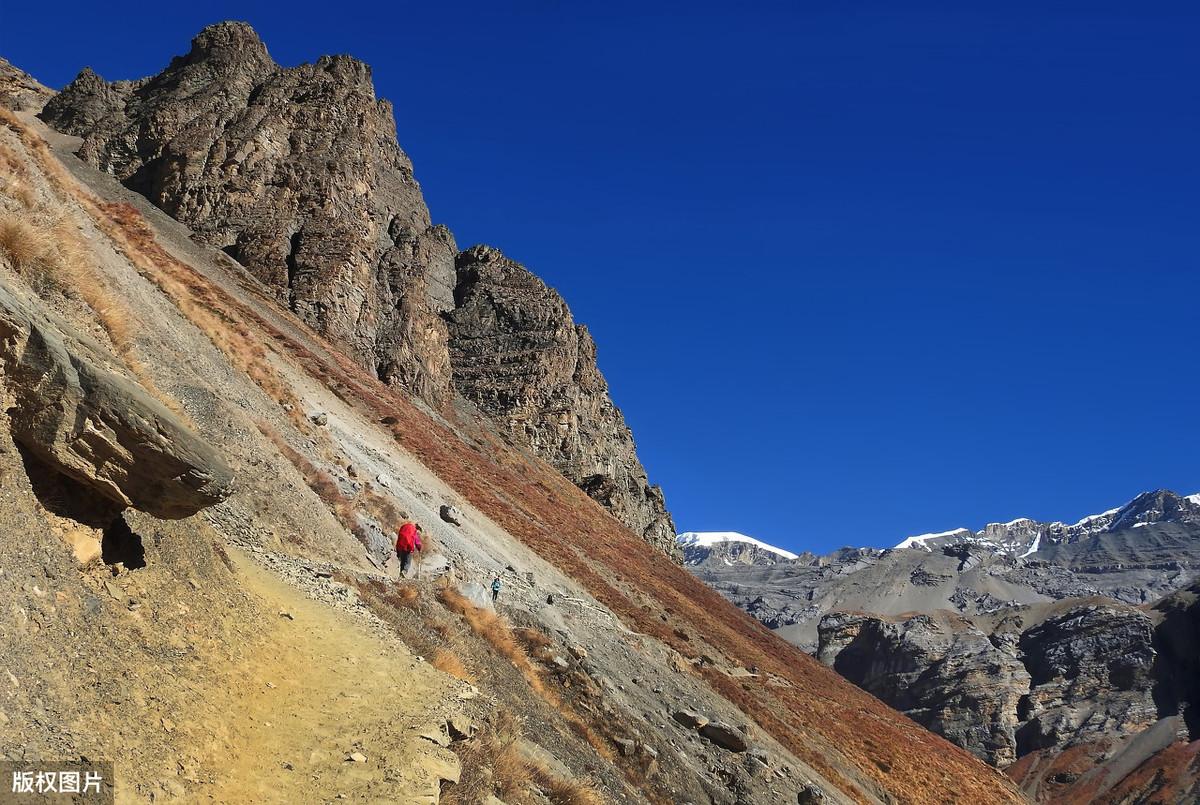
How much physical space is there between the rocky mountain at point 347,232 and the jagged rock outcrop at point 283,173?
0.14m

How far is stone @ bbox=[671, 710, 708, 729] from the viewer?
72.5 feet

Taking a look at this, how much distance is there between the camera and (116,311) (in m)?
14.3

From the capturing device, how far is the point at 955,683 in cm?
17938

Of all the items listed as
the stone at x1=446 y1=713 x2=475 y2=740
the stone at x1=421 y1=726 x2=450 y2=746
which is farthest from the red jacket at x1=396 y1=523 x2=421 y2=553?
the stone at x1=421 y1=726 x2=450 y2=746

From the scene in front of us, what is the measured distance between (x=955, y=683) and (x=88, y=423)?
195 m

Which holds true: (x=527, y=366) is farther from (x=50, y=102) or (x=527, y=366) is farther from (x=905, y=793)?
(x=905, y=793)

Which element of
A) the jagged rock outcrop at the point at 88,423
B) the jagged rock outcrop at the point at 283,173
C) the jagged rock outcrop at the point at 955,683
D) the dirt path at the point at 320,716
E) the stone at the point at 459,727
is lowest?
the dirt path at the point at 320,716

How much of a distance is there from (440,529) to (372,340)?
40254 mm

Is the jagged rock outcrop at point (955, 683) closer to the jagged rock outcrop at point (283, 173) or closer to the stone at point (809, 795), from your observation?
the jagged rock outcrop at point (283, 173)


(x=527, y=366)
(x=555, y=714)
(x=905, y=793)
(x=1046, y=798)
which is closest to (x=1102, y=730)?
(x=1046, y=798)

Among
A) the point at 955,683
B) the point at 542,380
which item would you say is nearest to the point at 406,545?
the point at 542,380

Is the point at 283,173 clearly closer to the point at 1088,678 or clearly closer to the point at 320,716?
the point at 320,716

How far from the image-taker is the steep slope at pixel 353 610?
804cm

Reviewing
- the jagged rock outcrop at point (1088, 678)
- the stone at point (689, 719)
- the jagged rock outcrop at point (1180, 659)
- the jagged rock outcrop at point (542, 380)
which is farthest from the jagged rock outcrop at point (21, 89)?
the jagged rock outcrop at point (1180, 659)
